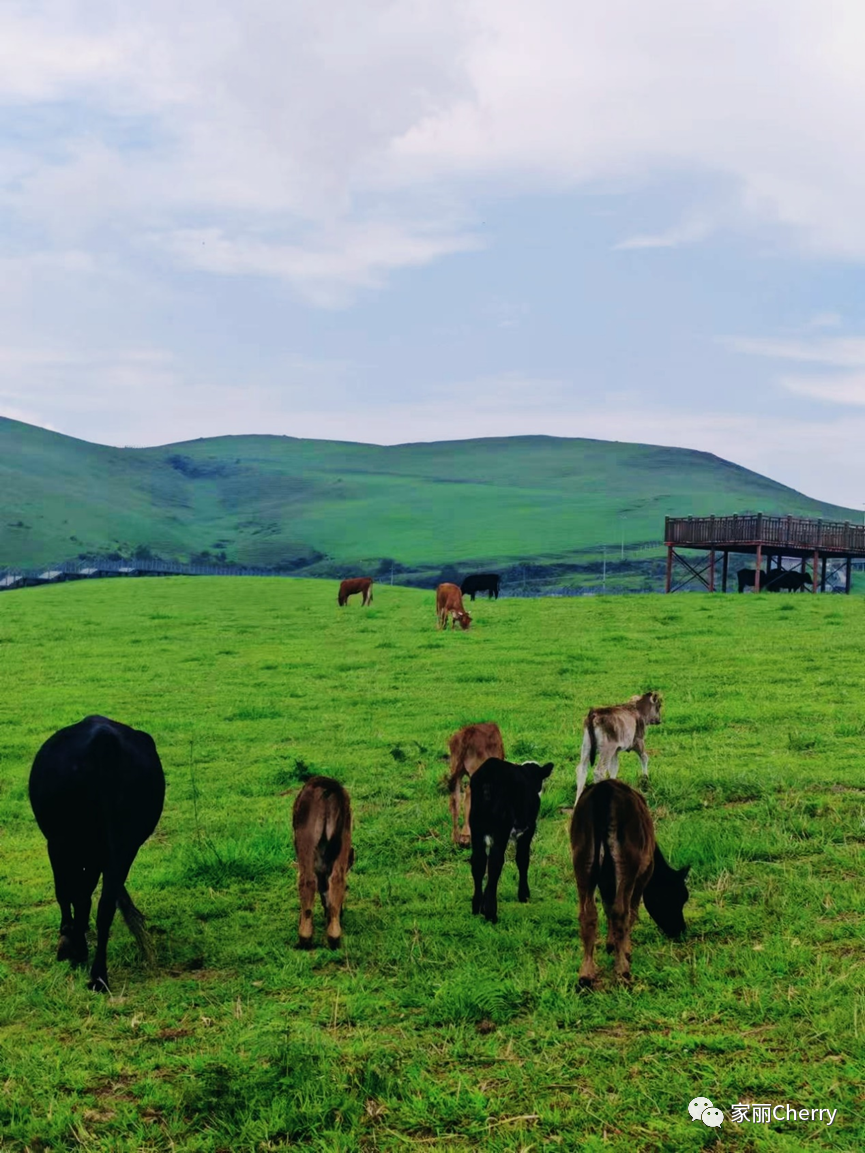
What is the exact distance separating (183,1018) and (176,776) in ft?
26.6

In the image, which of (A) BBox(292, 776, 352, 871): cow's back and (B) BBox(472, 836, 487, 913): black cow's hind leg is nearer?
(A) BBox(292, 776, 352, 871): cow's back

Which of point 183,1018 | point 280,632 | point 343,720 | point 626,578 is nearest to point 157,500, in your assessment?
point 626,578

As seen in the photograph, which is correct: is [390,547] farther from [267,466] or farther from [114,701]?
[114,701]

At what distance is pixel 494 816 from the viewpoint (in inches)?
342

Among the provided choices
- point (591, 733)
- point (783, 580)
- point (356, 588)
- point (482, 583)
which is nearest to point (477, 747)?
point (591, 733)

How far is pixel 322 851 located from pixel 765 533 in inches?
1789

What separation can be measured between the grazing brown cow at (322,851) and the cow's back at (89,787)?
1213 mm

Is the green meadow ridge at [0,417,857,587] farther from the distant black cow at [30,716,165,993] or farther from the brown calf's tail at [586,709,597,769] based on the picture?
the distant black cow at [30,716,165,993]

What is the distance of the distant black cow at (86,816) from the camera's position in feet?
26.5

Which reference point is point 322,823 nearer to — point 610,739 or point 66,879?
point 66,879

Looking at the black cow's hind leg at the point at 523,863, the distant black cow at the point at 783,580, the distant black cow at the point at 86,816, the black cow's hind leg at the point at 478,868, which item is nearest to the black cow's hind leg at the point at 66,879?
the distant black cow at the point at 86,816

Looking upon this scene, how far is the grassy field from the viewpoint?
18.5ft

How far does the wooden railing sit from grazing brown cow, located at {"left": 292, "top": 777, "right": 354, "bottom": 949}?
144ft

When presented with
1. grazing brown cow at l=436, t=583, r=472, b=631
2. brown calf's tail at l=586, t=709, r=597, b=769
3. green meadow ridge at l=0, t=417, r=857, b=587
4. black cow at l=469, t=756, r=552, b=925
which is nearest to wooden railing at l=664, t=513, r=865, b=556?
grazing brown cow at l=436, t=583, r=472, b=631
